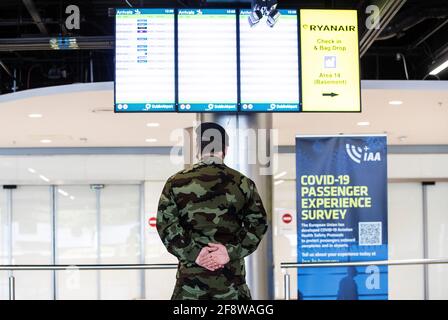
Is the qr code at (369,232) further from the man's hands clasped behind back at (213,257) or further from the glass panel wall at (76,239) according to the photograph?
the glass panel wall at (76,239)

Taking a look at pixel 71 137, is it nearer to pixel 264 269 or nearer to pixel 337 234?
pixel 337 234

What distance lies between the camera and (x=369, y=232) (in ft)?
21.6

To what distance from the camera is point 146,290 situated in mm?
11062

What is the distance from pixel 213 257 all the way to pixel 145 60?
213 centimetres

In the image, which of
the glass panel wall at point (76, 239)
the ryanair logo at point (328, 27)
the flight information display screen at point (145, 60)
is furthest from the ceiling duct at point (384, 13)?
the glass panel wall at point (76, 239)

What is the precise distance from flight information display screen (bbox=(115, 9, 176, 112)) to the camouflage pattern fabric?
5.44ft

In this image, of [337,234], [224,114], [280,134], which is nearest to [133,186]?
[280,134]

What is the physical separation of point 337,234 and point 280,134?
3530 millimetres

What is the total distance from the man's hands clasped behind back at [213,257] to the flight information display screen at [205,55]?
71.9 inches

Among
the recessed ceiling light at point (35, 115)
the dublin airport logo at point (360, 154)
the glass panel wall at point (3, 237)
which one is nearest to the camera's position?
the dublin airport logo at point (360, 154)

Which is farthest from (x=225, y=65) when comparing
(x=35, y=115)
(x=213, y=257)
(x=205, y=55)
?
(x=35, y=115)

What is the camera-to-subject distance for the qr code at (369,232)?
21.5 feet

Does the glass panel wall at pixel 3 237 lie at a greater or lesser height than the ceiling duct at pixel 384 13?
lesser

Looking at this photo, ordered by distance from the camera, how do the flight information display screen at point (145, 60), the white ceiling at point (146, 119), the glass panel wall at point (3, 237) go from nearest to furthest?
the flight information display screen at point (145, 60)
the white ceiling at point (146, 119)
the glass panel wall at point (3, 237)
